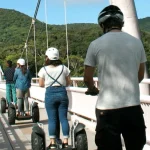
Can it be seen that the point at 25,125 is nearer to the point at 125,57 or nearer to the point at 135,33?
the point at 135,33

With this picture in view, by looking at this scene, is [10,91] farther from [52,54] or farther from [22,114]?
[52,54]

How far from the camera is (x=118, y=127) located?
266cm

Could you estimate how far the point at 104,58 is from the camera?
8.77 ft

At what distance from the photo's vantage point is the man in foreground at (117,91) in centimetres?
265

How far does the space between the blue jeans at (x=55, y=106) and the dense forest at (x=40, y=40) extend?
91.1 feet

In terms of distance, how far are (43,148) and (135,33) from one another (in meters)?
1.79

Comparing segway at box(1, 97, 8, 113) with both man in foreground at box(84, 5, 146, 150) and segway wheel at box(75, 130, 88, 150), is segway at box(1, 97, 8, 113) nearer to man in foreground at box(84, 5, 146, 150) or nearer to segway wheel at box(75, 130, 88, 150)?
segway wheel at box(75, 130, 88, 150)

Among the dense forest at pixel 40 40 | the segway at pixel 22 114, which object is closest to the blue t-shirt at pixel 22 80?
the segway at pixel 22 114

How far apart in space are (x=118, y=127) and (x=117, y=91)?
0.75 ft

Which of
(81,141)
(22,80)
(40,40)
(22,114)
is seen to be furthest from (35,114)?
(40,40)

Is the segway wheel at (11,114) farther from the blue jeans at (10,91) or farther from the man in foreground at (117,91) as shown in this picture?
the man in foreground at (117,91)

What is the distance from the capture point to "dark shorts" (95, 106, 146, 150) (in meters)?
2.64

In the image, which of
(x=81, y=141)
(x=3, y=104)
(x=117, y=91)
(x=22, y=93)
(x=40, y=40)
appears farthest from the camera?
(x=40, y=40)

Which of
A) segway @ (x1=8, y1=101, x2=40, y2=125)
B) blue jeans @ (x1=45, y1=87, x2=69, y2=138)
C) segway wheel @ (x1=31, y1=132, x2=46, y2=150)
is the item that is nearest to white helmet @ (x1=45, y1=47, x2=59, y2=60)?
blue jeans @ (x1=45, y1=87, x2=69, y2=138)
